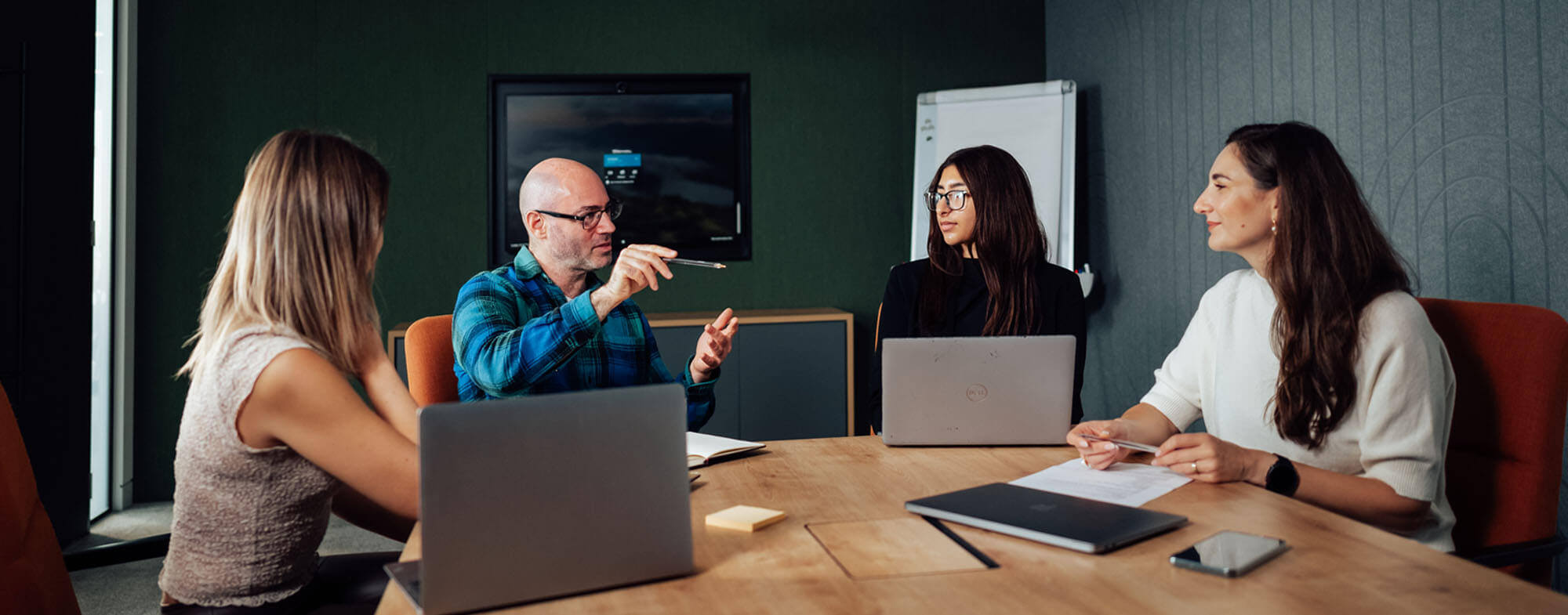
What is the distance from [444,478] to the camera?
94 centimetres

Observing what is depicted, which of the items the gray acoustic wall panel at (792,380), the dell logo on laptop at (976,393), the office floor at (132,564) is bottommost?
the office floor at (132,564)

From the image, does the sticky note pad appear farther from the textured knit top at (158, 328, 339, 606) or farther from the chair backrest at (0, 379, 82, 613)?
the chair backrest at (0, 379, 82, 613)

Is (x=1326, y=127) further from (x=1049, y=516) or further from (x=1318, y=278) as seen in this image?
(x=1049, y=516)

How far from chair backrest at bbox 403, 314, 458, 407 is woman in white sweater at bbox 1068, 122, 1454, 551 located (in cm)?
141

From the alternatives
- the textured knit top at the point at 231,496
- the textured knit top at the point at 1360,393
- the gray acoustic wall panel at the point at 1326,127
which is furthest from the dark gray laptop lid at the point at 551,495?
the gray acoustic wall panel at the point at 1326,127

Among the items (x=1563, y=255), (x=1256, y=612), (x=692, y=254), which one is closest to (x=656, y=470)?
(x=1256, y=612)

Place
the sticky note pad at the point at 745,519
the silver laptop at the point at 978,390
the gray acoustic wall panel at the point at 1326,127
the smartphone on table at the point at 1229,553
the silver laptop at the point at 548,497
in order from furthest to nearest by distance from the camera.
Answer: the gray acoustic wall panel at the point at 1326,127
the silver laptop at the point at 978,390
the sticky note pad at the point at 745,519
the smartphone on table at the point at 1229,553
the silver laptop at the point at 548,497

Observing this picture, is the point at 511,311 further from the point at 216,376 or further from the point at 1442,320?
the point at 1442,320

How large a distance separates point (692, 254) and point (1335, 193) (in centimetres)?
321

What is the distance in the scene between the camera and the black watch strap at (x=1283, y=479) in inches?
57.7

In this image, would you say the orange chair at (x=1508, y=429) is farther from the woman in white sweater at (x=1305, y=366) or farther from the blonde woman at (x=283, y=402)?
the blonde woman at (x=283, y=402)

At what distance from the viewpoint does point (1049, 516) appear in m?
1.25

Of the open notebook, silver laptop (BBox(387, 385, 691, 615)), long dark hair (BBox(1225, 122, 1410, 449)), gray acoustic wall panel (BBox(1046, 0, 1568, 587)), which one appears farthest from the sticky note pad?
gray acoustic wall panel (BBox(1046, 0, 1568, 587))

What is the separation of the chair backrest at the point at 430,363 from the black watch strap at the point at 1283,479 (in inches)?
65.7
